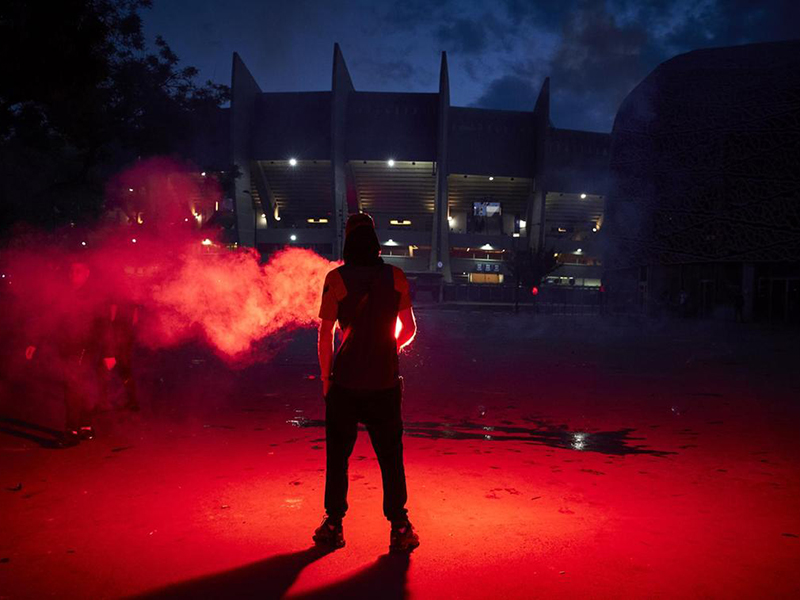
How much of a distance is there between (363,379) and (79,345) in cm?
412

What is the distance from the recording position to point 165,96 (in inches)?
891

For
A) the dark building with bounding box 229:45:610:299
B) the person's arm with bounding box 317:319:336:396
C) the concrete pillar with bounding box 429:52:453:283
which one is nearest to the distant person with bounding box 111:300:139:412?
the person's arm with bounding box 317:319:336:396

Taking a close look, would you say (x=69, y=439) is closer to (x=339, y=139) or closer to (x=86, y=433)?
(x=86, y=433)

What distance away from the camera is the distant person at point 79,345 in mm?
5957

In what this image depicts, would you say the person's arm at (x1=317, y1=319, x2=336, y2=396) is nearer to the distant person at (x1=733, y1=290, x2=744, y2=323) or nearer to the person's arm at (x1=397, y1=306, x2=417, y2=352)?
the person's arm at (x1=397, y1=306, x2=417, y2=352)

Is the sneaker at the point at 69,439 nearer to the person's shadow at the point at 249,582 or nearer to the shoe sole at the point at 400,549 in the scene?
the person's shadow at the point at 249,582

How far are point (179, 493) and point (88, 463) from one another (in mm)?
1360

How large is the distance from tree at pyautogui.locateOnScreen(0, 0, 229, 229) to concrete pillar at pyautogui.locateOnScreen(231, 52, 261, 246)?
21882 mm

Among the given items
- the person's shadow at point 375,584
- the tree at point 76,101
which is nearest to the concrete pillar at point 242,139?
the tree at point 76,101

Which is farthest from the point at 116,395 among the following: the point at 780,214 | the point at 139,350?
the point at 780,214

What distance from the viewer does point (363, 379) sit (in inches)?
133

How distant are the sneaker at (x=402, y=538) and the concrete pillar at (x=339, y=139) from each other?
1894 inches

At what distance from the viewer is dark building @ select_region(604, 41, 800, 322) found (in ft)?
106

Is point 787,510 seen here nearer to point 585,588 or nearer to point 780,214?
point 585,588
